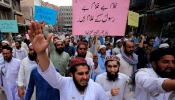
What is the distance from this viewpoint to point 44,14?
5.21 m

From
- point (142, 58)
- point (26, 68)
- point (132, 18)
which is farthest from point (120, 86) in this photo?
point (132, 18)

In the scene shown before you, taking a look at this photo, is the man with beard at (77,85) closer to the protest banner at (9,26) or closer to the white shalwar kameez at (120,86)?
the white shalwar kameez at (120,86)

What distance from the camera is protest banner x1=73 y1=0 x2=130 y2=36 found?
3148 millimetres

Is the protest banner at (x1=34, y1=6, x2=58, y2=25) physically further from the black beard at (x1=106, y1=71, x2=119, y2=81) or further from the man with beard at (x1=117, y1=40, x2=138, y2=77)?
the black beard at (x1=106, y1=71, x2=119, y2=81)

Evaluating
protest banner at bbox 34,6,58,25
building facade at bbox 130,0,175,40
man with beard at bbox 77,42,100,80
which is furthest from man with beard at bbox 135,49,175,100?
building facade at bbox 130,0,175,40

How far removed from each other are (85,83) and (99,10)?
66.6 inches

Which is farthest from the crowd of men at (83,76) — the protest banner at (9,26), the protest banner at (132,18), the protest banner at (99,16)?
the protest banner at (9,26)

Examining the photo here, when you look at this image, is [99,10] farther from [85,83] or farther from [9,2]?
[9,2]

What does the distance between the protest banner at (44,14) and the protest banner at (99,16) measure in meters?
2.25

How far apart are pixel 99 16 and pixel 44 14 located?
254 centimetres

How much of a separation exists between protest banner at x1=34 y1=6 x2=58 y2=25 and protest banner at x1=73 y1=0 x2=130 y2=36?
2249mm

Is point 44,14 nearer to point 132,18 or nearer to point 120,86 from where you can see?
point 132,18

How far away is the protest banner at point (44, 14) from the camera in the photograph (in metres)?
5.03

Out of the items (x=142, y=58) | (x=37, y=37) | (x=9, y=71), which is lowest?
(x=9, y=71)
